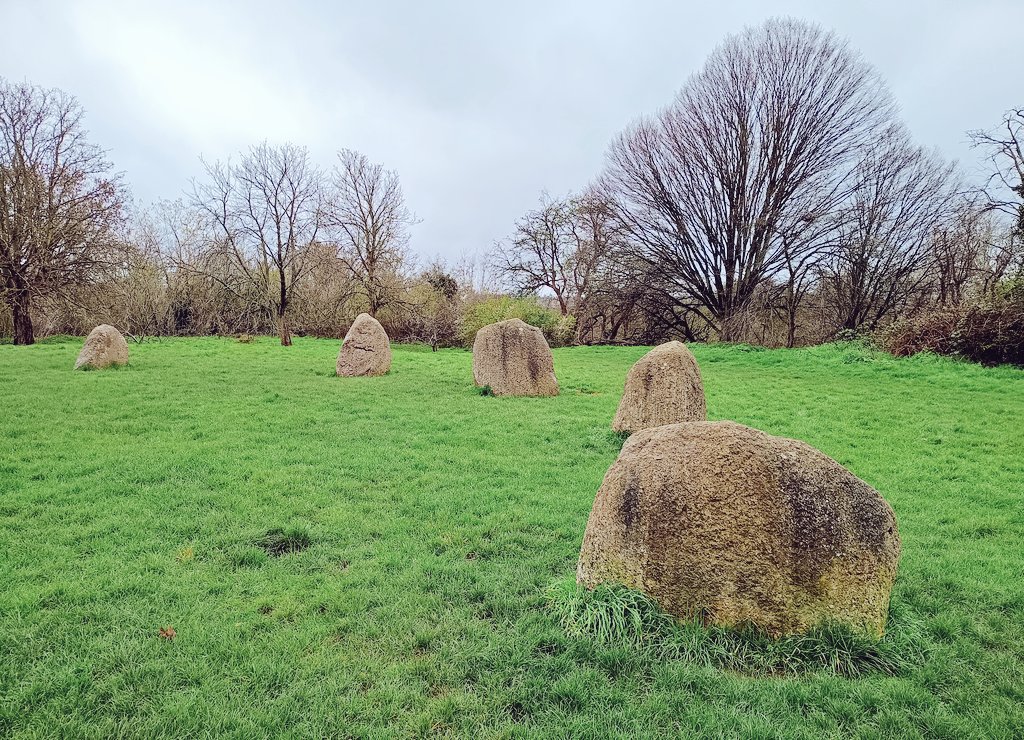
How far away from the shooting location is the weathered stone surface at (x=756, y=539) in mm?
2787

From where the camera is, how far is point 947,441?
763 centimetres

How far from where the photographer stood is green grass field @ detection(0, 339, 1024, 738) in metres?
2.40

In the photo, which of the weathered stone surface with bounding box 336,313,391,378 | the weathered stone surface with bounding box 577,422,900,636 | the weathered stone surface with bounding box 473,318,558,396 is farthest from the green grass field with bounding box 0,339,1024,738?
the weathered stone surface with bounding box 336,313,391,378

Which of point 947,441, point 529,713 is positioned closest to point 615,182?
point 947,441

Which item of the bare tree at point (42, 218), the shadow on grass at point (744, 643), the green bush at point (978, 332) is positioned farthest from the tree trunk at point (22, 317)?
the green bush at point (978, 332)

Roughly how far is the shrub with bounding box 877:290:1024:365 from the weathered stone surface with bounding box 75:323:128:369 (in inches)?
890

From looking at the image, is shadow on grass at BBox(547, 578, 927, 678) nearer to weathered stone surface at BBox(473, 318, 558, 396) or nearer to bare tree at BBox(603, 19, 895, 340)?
weathered stone surface at BBox(473, 318, 558, 396)

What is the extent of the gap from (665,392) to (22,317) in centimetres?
2461

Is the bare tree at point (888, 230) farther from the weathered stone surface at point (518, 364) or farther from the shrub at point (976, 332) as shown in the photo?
the weathered stone surface at point (518, 364)

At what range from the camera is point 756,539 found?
2.80m

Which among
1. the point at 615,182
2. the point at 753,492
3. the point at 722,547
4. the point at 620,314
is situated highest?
the point at 615,182

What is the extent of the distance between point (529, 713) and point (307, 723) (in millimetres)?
1016

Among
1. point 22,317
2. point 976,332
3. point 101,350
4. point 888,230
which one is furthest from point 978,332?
point 22,317

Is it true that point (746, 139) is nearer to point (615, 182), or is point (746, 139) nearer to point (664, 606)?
point (615, 182)
